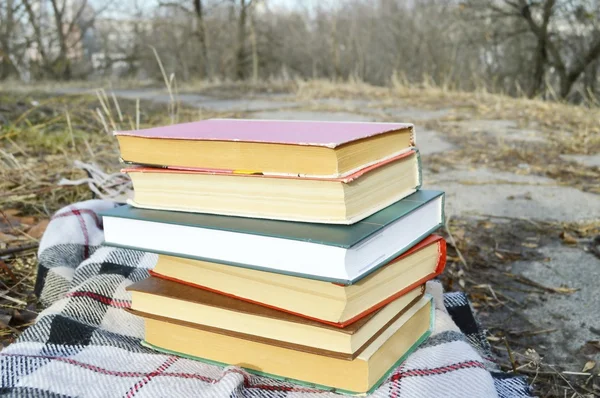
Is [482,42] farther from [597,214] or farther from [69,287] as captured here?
[69,287]

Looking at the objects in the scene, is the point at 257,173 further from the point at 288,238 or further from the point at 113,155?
the point at 113,155

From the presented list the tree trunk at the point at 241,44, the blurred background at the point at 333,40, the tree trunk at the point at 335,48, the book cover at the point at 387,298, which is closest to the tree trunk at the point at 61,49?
the blurred background at the point at 333,40

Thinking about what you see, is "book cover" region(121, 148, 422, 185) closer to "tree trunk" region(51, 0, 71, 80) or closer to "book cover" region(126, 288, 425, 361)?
"book cover" region(126, 288, 425, 361)

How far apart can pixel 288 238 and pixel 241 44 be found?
11.6m

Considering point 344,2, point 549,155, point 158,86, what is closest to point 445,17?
point 344,2

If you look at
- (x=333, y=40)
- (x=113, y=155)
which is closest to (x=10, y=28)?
(x=333, y=40)

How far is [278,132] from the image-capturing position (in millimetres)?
816

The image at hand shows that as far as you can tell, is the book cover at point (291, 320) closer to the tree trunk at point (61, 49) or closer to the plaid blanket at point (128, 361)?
the plaid blanket at point (128, 361)

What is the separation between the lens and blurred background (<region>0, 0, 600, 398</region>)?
126cm

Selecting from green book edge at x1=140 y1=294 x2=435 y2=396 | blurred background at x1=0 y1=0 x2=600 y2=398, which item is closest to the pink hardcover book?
green book edge at x1=140 y1=294 x2=435 y2=396

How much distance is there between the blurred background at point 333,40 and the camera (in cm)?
1062

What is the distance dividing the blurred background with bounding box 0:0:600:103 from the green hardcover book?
32.4 ft

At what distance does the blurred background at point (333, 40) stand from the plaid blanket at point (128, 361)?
9.72 meters

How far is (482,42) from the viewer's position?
37.0 feet
